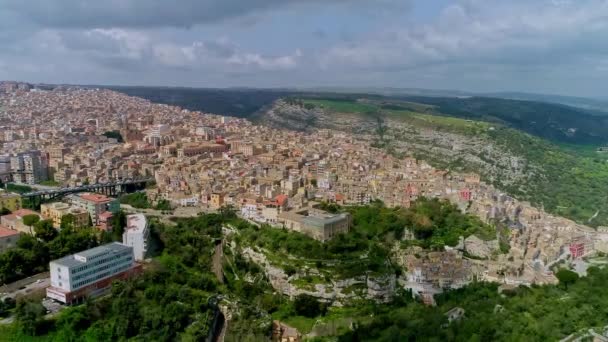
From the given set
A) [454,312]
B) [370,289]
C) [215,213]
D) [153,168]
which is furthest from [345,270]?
[153,168]

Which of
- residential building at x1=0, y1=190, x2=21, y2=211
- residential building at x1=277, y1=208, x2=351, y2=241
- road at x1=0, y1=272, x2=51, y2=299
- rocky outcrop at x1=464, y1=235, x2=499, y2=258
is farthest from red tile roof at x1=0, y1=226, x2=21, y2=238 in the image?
rocky outcrop at x1=464, y1=235, x2=499, y2=258

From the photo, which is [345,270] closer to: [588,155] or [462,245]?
[462,245]

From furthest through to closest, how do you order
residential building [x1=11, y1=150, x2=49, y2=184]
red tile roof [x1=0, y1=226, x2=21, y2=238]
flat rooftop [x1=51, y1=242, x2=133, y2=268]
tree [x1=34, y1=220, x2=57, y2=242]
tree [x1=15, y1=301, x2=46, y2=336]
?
residential building [x1=11, y1=150, x2=49, y2=184] < tree [x1=34, y1=220, x2=57, y2=242] < red tile roof [x1=0, y1=226, x2=21, y2=238] < flat rooftop [x1=51, y1=242, x2=133, y2=268] < tree [x1=15, y1=301, x2=46, y2=336]

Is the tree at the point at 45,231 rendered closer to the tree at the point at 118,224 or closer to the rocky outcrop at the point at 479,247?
the tree at the point at 118,224

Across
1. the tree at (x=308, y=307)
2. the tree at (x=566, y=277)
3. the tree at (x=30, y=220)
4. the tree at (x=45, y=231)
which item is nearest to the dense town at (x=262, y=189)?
the tree at (x=30, y=220)

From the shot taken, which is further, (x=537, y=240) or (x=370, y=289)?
(x=537, y=240)

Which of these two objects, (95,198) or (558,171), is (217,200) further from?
(558,171)

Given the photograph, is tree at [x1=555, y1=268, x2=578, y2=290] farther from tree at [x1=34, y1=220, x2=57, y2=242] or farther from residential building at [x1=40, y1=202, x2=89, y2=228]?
tree at [x1=34, y1=220, x2=57, y2=242]
